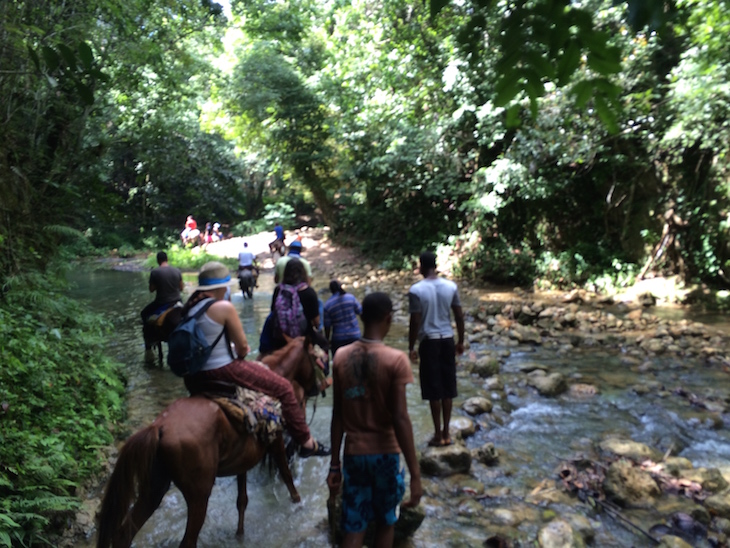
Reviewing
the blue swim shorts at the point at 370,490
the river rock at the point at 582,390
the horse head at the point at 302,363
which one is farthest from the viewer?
the river rock at the point at 582,390

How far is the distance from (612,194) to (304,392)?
43.2 ft

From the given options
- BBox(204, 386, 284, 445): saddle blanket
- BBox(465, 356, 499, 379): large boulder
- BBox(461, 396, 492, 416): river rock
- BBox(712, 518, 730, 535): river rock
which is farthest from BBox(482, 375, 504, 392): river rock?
BBox(204, 386, 284, 445): saddle blanket

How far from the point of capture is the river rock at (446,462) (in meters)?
4.86

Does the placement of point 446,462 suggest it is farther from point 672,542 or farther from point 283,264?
point 283,264

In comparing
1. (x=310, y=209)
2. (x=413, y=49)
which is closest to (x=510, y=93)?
(x=413, y=49)

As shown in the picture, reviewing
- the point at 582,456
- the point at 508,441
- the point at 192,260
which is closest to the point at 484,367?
the point at 508,441

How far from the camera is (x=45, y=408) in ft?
15.1

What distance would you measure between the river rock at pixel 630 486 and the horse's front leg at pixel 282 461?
9.06 feet

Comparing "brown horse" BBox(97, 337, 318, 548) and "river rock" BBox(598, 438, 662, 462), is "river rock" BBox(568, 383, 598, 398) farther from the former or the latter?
"brown horse" BBox(97, 337, 318, 548)

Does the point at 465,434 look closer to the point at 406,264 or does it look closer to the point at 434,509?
the point at 434,509

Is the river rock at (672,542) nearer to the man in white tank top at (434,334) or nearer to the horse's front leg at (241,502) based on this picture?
the man in white tank top at (434,334)

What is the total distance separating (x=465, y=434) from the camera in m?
5.88

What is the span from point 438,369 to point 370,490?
2.32 m

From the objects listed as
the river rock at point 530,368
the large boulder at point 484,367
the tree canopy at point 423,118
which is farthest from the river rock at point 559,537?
the river rock at point 530,368
